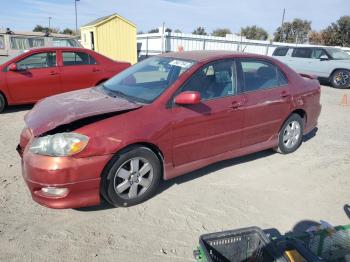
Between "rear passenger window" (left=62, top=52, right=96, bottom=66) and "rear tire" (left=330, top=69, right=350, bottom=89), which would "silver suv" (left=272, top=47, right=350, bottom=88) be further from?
"rear passenger window" (left=62, top=52, right=96, bottom=66)

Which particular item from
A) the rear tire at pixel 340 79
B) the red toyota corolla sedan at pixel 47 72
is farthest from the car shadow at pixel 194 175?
the rear tire at pixel 340 79

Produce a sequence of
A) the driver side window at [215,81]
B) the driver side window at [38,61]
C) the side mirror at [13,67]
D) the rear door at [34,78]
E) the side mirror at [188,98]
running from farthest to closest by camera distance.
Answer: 1. the driver side window at [38,61]
2. the rear door at [34,78]
3. the side mirror at [13,67]
4. the driver side window at [215,81]
5. the side mirror at [188,98]

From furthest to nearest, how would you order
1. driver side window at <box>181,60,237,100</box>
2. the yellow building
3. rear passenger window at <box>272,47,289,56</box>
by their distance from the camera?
the yellow building → rear passenger window at <box>272,47,289,56</box> → driver side window at <box>181,60,237,100</box>

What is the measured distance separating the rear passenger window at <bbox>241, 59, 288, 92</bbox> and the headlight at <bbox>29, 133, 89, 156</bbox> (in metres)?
2.31

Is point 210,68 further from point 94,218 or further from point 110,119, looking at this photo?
point 94,218

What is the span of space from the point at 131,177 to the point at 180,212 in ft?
2.12

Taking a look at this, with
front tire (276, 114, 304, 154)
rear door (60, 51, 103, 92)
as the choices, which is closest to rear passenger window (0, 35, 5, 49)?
rear door (60, 51, 103, 92)

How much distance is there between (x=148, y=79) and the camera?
4.29 metres

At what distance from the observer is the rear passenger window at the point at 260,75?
172 inches

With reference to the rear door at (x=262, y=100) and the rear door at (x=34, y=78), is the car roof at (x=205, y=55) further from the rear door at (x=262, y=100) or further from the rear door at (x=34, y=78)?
the rear door at (x=34, y=78)

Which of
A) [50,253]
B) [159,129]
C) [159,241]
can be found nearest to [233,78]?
[159,129]

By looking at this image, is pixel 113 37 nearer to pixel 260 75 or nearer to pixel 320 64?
pixel 320 64

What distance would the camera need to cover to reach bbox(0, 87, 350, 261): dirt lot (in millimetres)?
2861

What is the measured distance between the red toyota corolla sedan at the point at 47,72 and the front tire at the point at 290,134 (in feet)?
16.4
